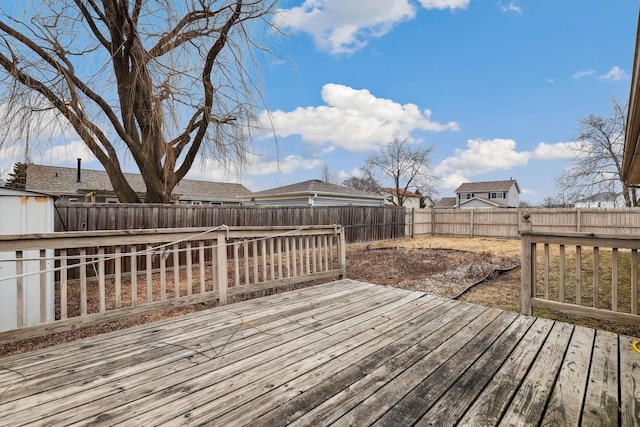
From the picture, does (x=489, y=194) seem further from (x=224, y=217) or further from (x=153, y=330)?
(x=153, y=330)

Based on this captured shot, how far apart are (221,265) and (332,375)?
1776 mm

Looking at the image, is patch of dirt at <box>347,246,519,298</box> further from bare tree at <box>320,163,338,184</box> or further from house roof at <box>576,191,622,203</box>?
bare tree at <box>320,163,338,184</box>

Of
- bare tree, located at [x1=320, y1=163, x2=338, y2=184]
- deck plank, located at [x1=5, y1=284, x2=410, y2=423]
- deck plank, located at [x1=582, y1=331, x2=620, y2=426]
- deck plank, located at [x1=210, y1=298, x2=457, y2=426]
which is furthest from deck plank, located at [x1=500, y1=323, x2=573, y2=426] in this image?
bare tree, located at [x1=320, y1=163, x2=338, y2=184]

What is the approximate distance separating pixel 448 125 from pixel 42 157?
20.8 meters

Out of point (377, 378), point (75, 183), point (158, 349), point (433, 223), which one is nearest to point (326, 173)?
point (433, 223)

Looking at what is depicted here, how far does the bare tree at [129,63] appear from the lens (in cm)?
523

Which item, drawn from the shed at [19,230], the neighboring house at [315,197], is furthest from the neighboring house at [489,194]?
the shed at [19,230]

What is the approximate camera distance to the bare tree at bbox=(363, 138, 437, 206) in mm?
22781

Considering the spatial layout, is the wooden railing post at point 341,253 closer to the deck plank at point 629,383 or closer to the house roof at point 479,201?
the deck plank at point 629,383

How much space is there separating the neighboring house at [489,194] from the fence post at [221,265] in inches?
1323

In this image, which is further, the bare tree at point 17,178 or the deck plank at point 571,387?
the bare tree at point 17,178

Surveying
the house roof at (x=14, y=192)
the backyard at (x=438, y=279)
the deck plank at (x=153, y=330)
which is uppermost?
the house roof at (x=14, y=192)

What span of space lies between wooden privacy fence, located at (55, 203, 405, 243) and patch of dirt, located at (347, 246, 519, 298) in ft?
5.29

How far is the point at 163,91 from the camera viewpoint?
5.47 m
